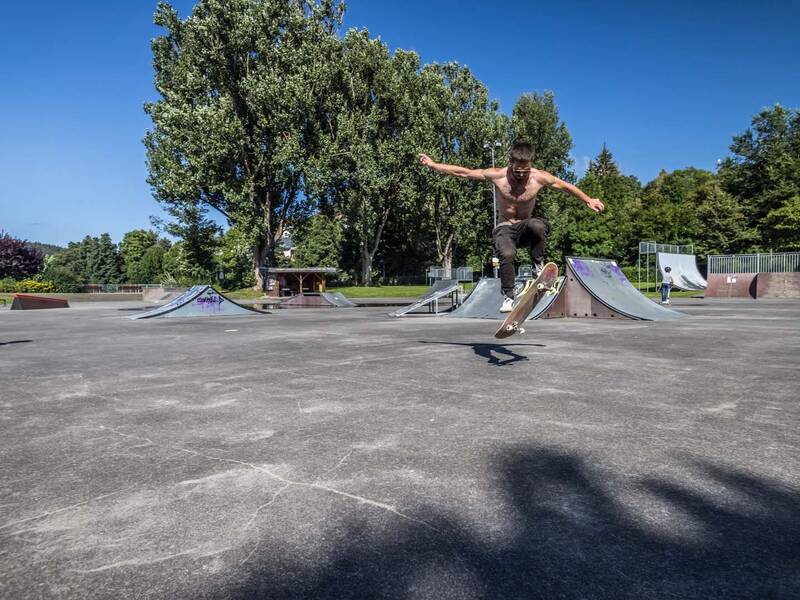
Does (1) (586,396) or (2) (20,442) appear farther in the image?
(1) (586,396)

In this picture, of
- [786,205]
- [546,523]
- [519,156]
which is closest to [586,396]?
[546,523]

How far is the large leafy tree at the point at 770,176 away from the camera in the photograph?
1558 inches

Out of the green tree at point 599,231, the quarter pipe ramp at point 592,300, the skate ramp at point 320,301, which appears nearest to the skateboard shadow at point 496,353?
the quarter pipe ramp at point 592,300

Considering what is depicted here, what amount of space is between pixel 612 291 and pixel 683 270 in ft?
96.0

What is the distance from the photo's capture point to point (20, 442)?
328 centimetres

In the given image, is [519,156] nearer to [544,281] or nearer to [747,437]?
[544,281]

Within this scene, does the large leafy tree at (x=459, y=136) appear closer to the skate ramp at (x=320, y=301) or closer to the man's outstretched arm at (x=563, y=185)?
the skate ramp at (x=320, y=301)

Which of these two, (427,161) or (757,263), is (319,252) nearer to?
(757,263)

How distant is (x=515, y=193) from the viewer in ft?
20.7

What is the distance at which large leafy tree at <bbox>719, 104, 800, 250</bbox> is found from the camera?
3956cm

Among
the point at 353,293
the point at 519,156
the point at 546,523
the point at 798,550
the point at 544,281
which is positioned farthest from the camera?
the point at 353,293

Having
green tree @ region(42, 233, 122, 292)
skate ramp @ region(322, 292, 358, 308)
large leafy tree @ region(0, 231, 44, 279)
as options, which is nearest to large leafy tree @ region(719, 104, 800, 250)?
skate ramp @ region(322, 292, 358, 308)

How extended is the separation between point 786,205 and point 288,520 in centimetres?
4857

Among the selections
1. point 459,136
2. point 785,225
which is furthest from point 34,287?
point 785,225
